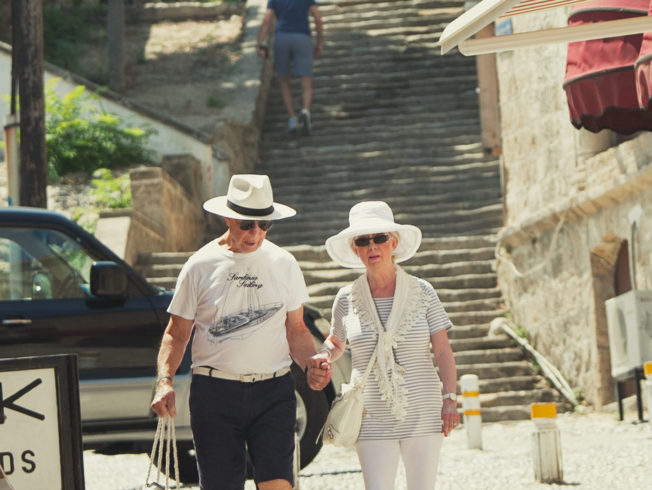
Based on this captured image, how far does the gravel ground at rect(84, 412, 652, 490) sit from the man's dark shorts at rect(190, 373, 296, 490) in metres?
2.65

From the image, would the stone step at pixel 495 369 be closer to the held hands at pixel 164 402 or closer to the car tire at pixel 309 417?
the car tire at pixel 309 417

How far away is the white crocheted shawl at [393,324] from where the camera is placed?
5.91m

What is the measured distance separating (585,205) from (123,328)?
5.95 meters

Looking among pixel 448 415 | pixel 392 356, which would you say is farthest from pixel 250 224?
pixel 448 415

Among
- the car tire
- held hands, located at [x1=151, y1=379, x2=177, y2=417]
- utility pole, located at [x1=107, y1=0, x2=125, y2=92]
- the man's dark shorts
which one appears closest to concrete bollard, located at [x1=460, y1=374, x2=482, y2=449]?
the car tire

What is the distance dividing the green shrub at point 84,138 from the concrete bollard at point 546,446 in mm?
9952

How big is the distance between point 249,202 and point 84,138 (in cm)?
1230

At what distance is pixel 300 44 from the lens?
20.3m

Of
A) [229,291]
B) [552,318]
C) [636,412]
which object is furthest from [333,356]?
[552,318]

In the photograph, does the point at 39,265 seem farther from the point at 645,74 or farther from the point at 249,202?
the point at 645,74

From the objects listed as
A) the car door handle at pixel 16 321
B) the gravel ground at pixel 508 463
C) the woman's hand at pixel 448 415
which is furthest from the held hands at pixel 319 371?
the car door handle at pixel 16 321

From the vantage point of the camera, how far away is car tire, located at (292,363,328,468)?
31.1ft

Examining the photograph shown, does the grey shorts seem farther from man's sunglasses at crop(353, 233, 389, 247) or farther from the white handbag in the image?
the white handbag

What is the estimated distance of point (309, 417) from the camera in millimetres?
9531
